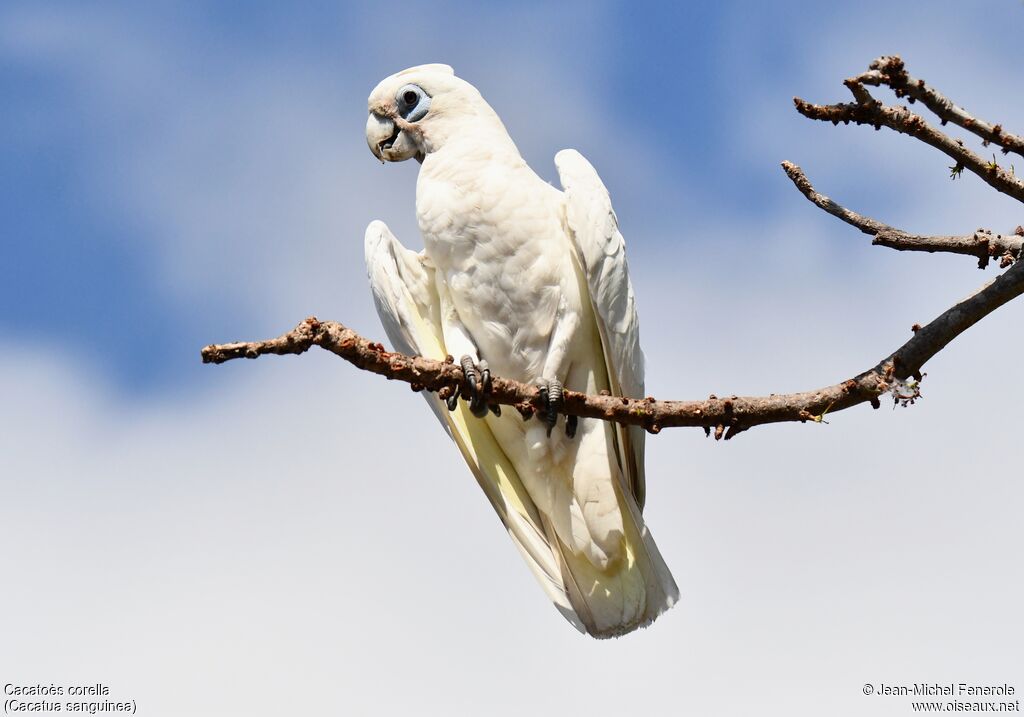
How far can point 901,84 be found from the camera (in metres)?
3.63

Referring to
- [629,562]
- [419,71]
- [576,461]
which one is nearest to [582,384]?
[576,461]

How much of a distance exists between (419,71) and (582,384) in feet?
7.12

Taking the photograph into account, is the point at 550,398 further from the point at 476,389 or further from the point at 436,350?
the point at 436,350

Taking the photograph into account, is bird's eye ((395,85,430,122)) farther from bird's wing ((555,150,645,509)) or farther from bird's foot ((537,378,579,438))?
bird's foot ((537,378,579,438))

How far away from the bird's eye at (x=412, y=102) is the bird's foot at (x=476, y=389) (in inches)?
65.0

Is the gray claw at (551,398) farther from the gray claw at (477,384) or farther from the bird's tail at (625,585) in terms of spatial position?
the bird's tail at (625,585)

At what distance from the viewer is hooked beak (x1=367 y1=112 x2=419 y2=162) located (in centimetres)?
624

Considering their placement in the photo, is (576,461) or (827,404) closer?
(827,404)

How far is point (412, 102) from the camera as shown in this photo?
20.5 feet

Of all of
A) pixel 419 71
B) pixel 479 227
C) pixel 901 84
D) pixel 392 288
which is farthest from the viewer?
pixel 419 71

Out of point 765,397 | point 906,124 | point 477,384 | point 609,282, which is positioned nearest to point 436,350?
point 609,282

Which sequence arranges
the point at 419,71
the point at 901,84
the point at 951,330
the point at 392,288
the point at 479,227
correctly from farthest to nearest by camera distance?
the point at 419,71 < the point at 392,288 < the point at 479,227 < the point at 951,330 < the point at 901,84

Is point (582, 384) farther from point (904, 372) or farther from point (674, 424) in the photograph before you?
point (904, 372)

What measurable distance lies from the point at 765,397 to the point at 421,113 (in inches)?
114
